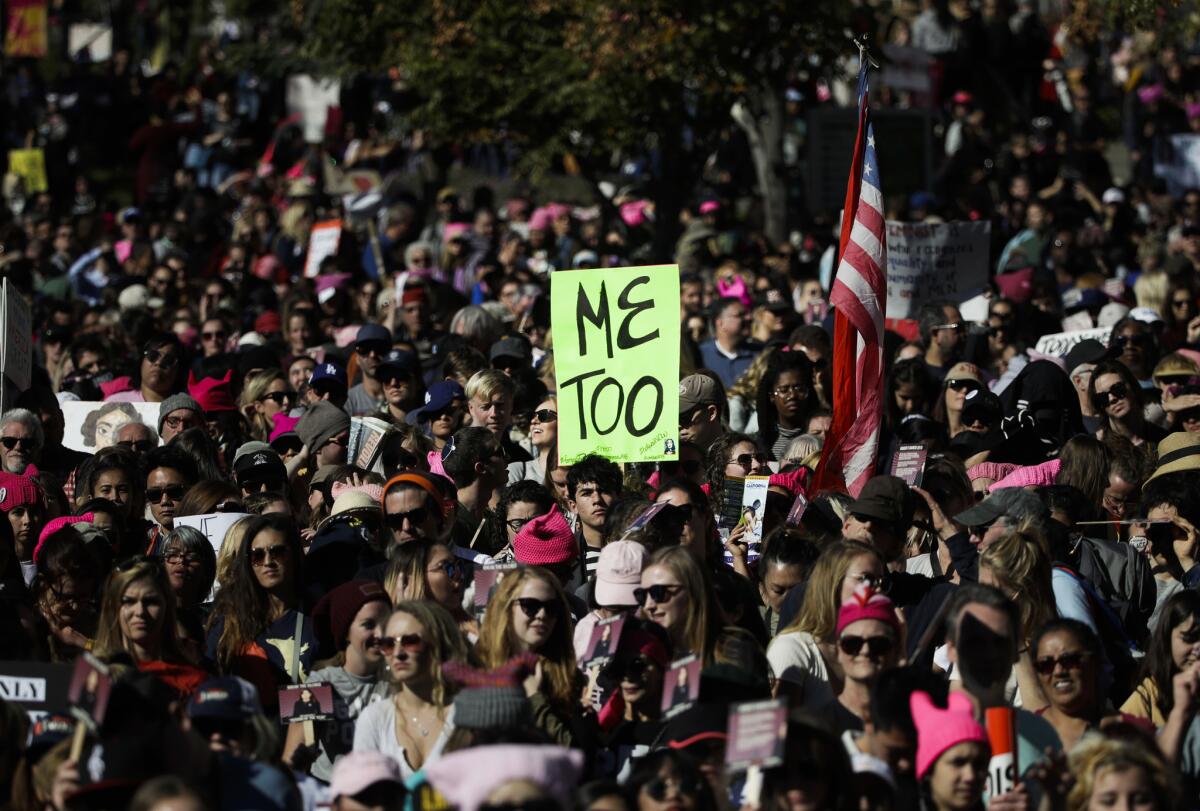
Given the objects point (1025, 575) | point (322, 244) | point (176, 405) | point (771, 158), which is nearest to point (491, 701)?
point (1025, 575)

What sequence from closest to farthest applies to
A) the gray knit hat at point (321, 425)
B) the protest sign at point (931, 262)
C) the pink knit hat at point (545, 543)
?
the pink knit hat at point (545, 543) < the gray knit hat at point (321, 425) < the protest sign at point (931, 262)

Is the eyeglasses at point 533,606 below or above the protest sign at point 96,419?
below

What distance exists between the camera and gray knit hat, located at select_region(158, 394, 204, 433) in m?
11.3

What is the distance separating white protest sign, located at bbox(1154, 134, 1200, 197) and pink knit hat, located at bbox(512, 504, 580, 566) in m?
15.2

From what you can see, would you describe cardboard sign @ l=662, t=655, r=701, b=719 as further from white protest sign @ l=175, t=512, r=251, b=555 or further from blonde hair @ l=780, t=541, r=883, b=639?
white protest sign @ l=175, t=512, r=251, b=555

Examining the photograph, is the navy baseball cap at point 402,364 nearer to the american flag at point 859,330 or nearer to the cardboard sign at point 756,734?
the american flag at point 859,330

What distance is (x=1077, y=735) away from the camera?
6.93m

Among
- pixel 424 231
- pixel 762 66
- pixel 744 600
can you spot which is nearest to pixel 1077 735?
pixel 744 600

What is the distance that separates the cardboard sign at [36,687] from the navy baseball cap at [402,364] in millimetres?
5322

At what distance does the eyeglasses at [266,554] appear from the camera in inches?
328

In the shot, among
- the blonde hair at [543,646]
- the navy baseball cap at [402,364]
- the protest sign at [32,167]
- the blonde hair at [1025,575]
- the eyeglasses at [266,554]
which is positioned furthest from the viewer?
the protest sign at [32,167]

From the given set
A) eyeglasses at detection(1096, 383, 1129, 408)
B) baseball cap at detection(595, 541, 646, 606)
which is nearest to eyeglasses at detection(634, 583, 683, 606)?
baseball cap at detection(595, 541, 646, 606)

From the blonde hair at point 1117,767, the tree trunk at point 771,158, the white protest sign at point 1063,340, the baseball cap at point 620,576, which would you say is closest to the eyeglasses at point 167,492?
the baseball cap at point 620,576

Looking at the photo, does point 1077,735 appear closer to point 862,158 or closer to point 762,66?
point 862,158
